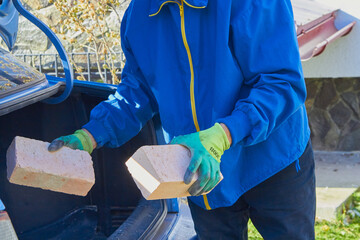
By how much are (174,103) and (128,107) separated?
270mm

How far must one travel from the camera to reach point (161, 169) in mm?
1537

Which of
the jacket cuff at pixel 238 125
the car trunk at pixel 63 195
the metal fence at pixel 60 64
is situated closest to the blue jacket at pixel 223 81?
the jacket cuff at pixel 238 125

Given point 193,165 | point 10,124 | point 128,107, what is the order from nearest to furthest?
point 193,165 → point 128,107 → point 10,124

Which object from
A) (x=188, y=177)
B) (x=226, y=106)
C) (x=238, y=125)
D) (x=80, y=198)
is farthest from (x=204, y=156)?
(x=80, y=198)

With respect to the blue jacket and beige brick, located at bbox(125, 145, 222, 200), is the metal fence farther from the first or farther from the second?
beige brick, located at bbox(125, 145, 222, 200)

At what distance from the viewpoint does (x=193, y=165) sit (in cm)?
155

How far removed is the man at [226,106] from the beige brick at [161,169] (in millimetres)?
38

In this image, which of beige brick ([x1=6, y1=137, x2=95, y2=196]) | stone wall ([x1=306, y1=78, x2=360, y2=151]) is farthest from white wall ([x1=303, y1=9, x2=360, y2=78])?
beige brick ([x1=6, y1=137, x2=95, y2=196])

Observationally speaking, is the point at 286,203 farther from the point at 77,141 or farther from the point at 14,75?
the point at 14,75

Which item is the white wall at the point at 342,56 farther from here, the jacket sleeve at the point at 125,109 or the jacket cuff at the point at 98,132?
the jacket cuff at the point at 98,132

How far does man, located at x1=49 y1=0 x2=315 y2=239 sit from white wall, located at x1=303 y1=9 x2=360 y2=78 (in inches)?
146

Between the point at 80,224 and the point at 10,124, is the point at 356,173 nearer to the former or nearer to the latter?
the point at 80,224

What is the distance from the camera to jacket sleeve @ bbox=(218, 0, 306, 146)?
1.69 meters

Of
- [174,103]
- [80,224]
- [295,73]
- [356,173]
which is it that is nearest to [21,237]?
[80,224]
